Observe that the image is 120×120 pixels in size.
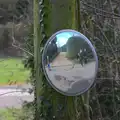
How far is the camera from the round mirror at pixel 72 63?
300cm

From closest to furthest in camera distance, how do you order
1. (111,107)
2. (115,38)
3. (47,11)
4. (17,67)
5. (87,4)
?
(47,11) < (87,4) < (115,38) < (111,107) < (17,67)

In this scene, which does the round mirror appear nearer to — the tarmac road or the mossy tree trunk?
the tarmac road

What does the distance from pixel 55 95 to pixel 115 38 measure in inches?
100

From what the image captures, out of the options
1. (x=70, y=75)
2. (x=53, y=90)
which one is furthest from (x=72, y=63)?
(x=53, y=90)

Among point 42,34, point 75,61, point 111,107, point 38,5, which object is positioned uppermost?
point 38,5

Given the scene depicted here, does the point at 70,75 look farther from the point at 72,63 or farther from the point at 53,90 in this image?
the point at 53,90

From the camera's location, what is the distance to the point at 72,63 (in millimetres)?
3010

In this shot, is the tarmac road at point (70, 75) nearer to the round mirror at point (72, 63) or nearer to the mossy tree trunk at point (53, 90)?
the round mirror at point (72, 63)

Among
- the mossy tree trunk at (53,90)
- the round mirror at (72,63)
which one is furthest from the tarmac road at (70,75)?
the mossy tree trunk at (53,90)

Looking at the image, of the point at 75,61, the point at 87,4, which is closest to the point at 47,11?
the point at 75,61

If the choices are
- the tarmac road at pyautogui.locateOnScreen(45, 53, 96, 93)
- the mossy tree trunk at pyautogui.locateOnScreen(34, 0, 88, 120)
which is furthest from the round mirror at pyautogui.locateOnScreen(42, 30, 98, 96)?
the mossy tree trunk at pyautogui.locateOnScreen(34, 0, 88, 120)

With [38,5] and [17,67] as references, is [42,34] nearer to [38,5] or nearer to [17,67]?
[38,5]

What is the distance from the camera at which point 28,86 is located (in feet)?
22.4

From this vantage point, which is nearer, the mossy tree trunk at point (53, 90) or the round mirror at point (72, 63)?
the round mirror at point (72, 63)
